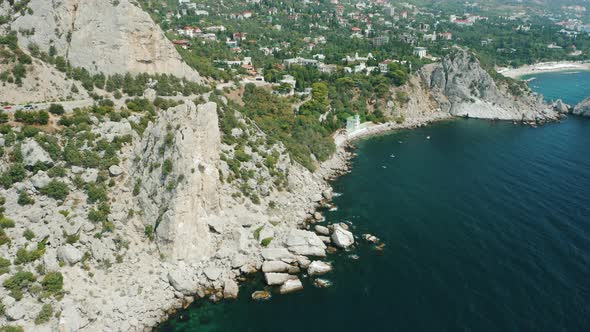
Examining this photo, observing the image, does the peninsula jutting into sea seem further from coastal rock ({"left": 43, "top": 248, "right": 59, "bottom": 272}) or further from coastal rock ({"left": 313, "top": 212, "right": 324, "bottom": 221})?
coastal rock ({"left": 313, "top": 212, "right": 324, "bottom": 221})

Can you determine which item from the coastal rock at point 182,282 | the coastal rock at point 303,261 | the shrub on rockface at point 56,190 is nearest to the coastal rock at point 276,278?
the coastal rock at point 303,261

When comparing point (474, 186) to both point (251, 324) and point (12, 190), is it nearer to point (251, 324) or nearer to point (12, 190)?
point (251, 324)

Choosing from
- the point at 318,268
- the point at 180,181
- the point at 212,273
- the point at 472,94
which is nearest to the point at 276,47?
the point at 472,94

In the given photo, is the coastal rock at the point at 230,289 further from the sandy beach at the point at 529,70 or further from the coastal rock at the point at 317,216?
the sandy beach at the point at 529,70

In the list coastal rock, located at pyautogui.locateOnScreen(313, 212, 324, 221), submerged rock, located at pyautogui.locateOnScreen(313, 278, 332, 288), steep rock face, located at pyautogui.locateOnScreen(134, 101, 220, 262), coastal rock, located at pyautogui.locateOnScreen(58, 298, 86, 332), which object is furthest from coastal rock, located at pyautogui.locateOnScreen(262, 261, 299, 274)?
coastal rock, located at pyautogui.locateOnScreen(58, 298, 86, 332)

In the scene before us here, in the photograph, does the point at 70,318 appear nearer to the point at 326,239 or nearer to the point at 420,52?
the point at 326,239

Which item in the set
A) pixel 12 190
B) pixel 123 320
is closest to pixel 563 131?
pixel 123 320

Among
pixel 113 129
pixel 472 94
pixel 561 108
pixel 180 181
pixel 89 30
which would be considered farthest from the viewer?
pixel 561 108
